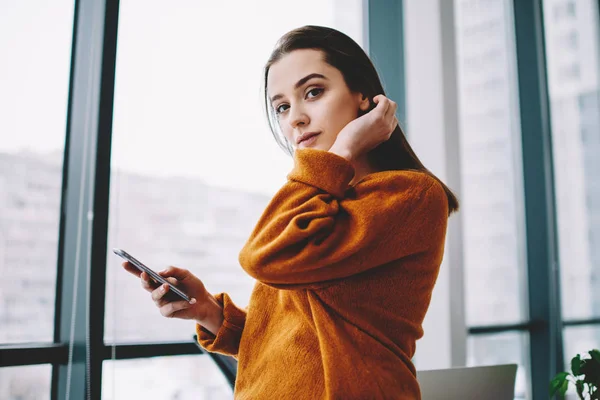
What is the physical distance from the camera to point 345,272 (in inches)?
30.4

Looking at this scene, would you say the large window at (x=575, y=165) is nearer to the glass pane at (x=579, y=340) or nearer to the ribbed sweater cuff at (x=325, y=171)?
the glass pane at (x=579, y=340)

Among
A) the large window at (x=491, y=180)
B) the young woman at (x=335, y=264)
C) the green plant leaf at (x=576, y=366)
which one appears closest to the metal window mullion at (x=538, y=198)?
the large window at (x=491, y=180)

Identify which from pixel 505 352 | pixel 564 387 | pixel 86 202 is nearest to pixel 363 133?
pixel 86 202

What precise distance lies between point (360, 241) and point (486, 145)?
89.7 inches

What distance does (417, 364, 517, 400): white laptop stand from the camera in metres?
1.11

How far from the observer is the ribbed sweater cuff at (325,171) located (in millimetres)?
813

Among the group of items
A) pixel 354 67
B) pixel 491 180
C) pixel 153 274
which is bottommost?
pixel 153 274

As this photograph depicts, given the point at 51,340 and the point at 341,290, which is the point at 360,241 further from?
the point at 51,340

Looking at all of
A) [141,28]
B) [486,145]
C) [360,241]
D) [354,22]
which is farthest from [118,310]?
[486,145]

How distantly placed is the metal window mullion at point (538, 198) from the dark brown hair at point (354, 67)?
2.19m

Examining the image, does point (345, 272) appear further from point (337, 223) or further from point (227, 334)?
point (227, 334)

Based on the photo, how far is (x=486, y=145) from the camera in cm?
282

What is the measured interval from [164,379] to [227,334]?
73 cm

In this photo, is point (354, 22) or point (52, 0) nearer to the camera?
point (52, 0)
